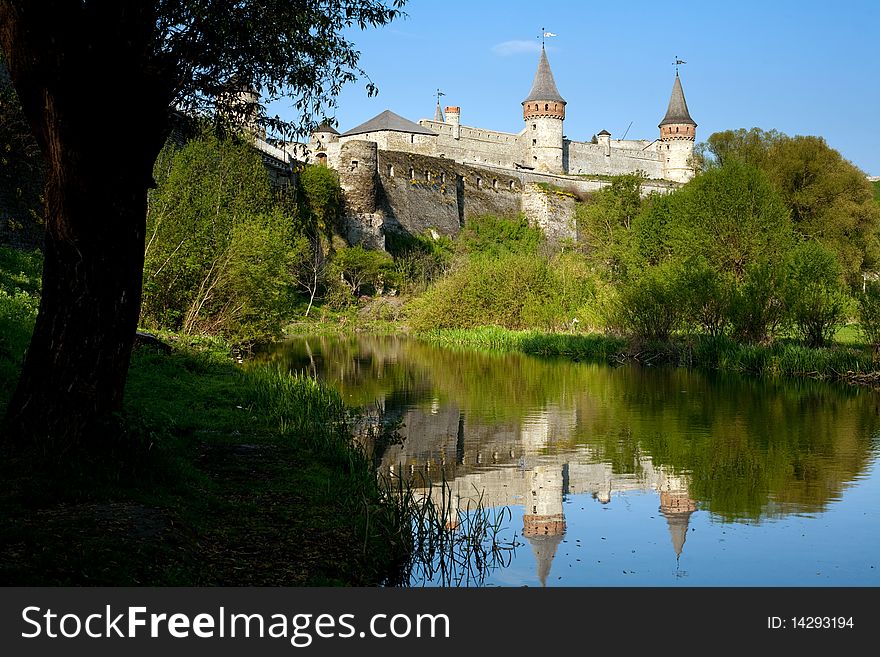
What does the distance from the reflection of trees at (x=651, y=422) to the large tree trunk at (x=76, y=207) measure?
4384 mm

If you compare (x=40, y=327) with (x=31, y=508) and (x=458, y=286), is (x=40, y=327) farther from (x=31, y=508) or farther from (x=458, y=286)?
(x=458, y=286)

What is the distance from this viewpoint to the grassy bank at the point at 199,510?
465 cm

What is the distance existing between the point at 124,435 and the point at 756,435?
8.36 m

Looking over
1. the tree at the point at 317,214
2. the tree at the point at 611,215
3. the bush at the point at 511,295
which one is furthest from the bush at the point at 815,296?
the tree at the point at 317,214

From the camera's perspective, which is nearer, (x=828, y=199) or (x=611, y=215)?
(x=828, y=199)

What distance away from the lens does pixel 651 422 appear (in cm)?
1266

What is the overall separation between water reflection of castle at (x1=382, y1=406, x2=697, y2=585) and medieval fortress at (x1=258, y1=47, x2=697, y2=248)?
1167 inches

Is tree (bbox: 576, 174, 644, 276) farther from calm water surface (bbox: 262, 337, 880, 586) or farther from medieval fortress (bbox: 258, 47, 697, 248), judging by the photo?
calm water surface (bbox: 262, 337, 880, 586)

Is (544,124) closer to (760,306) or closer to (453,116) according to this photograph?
(453,116)

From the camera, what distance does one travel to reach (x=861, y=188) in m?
38.1

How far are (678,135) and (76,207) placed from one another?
68.4 m

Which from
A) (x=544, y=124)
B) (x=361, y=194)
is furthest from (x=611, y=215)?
(x=544, y=124)

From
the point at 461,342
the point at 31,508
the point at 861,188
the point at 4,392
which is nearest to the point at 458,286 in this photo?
the point at 461,342

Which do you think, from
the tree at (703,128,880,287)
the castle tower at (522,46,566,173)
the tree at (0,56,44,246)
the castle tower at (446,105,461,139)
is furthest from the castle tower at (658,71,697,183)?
the tree at (0,56,44,246)
